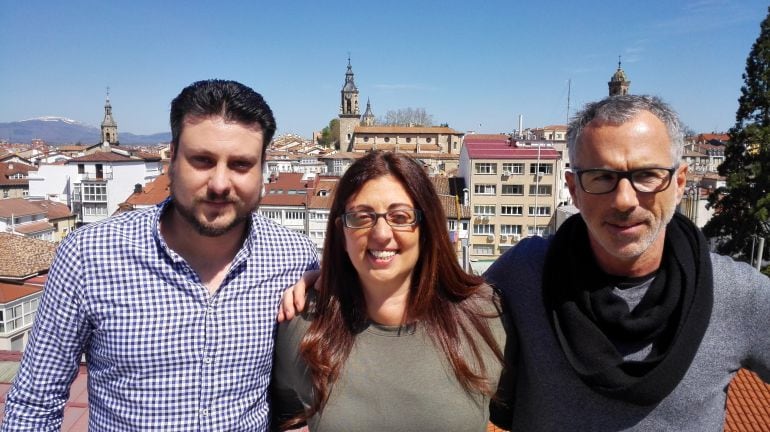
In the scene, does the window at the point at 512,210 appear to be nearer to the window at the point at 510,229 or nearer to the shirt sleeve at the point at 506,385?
the window at the point at 510,229

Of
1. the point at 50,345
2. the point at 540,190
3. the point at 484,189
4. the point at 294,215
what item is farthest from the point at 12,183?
the point at 50,345

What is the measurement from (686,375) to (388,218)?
Answer: 3.93 feet

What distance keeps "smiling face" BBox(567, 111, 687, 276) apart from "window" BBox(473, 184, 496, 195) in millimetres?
33798

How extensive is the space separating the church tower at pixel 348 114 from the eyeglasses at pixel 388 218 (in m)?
79.6

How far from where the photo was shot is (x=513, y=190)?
35500mm

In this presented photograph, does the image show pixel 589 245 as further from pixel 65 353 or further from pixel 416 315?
pixel 65 353

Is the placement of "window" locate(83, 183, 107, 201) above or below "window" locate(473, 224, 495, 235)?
above

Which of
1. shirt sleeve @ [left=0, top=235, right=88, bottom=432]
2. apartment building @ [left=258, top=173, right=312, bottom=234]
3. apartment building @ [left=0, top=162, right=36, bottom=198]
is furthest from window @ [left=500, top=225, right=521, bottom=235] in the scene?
apartment building @ [left=0, top=162, right=36, bottom=198]

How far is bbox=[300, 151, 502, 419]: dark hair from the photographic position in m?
2.12

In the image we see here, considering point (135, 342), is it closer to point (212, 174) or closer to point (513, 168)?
point (212, 174)

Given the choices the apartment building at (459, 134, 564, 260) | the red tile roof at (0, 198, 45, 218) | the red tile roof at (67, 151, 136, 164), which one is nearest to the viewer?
the red tile roof at (0, 198, 45, 218)

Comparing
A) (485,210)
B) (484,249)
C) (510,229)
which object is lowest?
(484,249)

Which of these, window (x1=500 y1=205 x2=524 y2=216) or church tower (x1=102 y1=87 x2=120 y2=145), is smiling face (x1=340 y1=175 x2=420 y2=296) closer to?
window (x1=500 y1=205 x2=524 y2=216)

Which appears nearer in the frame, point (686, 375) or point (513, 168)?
point (686, 375)
